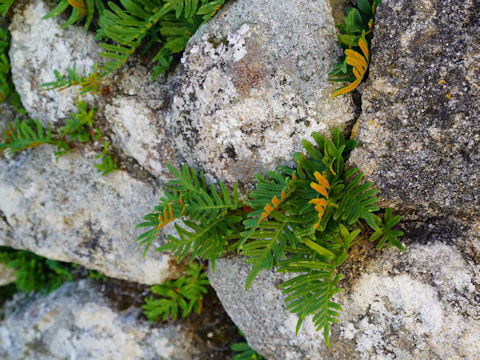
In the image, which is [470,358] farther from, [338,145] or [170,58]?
[170,58]

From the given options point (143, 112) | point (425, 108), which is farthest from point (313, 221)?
point (143, 112)

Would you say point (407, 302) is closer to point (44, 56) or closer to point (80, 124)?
point (80, 124)

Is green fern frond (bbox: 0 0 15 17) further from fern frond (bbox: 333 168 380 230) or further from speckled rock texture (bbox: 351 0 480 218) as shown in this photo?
fern frond (bbox: 333 168 380 230)

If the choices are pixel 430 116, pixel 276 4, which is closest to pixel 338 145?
pixel 430 116

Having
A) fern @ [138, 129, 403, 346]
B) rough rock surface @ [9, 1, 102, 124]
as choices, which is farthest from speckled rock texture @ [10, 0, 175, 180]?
fern @ [138, 129, 403, 346]

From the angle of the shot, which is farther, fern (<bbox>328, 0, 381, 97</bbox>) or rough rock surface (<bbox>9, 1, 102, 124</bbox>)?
rough rock surface (<bbox>9, 1, 102, 124</bbox>)
